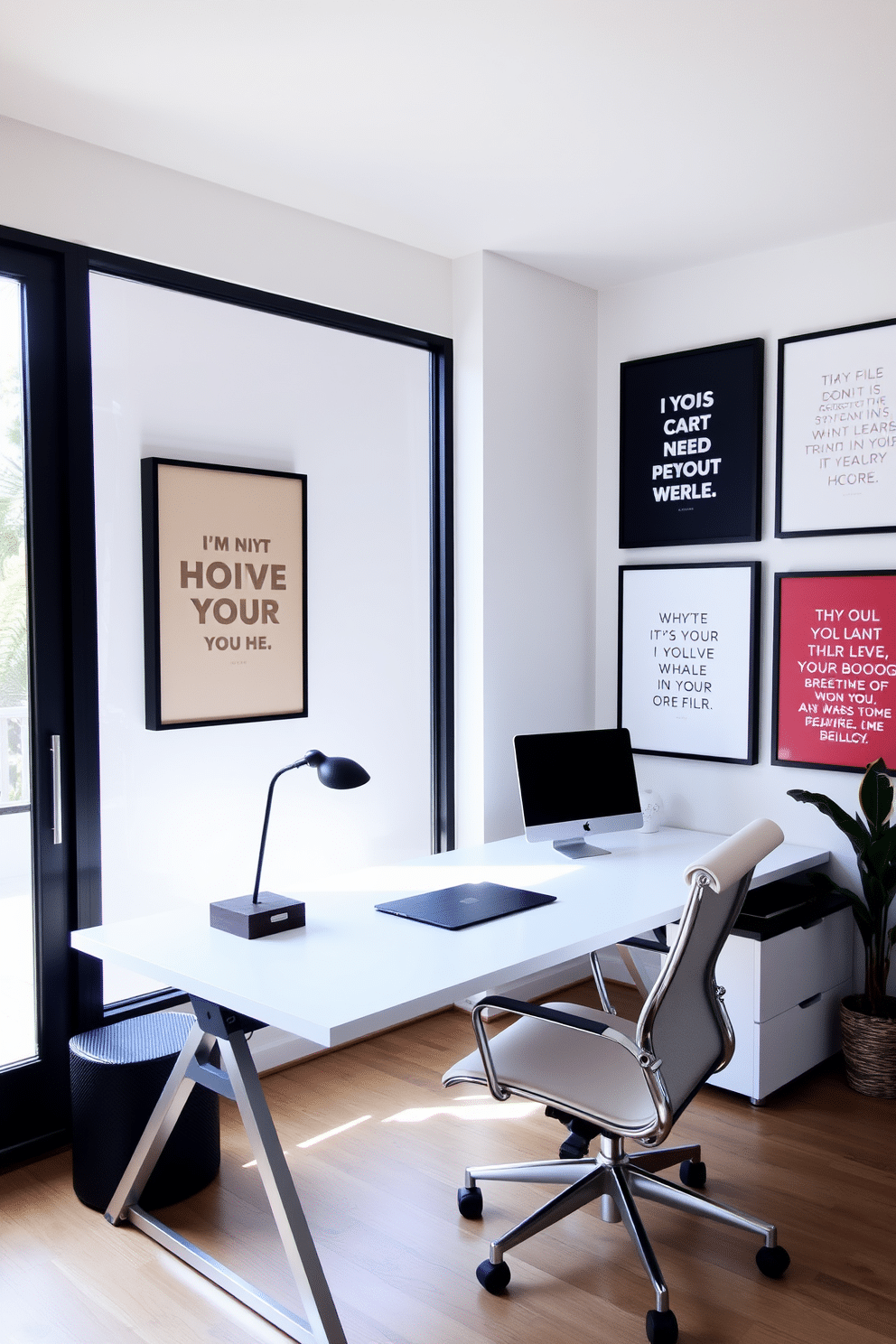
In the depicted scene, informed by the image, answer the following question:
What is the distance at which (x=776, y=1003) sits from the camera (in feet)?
10.2

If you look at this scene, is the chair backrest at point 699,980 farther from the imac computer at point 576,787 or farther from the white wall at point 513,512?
the white wall at point 513,512

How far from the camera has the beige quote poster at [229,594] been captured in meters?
2.96

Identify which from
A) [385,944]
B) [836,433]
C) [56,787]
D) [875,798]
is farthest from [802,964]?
[56,787]

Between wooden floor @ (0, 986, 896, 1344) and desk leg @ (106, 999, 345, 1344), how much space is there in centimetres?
4

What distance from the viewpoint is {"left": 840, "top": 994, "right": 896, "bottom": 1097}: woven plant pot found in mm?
3117

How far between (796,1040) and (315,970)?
1.75 metres

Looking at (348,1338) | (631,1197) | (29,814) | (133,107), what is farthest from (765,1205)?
(133,107)

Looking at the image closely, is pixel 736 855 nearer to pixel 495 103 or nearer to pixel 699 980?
pixel 699 980

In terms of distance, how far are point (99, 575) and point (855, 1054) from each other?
8.34ft

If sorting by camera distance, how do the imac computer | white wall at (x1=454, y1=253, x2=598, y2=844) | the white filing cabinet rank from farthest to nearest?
white wall at (x1=454, y1=253, x2=598, y2=844)
the imac computer
the white filing cabinet

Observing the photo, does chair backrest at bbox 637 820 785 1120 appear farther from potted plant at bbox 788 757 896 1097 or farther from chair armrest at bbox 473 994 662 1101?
potted plant at bbox 788 757 896 1097

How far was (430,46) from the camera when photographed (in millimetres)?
2258

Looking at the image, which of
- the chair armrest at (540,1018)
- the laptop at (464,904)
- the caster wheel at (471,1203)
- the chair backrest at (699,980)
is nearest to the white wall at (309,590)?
the laptop at (464,904)

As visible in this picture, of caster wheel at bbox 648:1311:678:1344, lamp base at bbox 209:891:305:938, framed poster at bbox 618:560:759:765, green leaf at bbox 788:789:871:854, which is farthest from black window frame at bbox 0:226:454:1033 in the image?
green leaf at bbox 788:789:871:854
